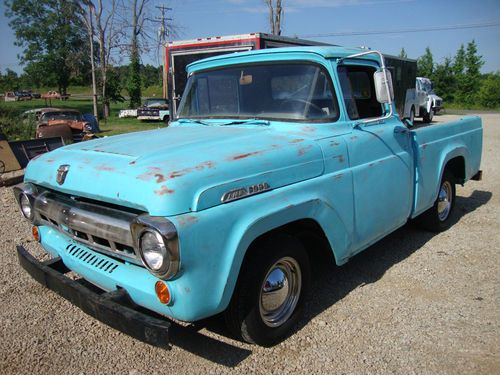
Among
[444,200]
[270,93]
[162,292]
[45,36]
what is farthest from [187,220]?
[45,36]

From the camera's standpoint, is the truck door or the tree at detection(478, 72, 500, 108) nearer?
the truck door

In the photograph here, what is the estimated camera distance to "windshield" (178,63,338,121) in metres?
3.22

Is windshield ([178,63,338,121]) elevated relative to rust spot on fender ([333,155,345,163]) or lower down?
elevated

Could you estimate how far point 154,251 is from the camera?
7.06ft

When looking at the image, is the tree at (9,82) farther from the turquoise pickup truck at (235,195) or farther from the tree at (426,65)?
the turquoise pickup truck at (235,195)

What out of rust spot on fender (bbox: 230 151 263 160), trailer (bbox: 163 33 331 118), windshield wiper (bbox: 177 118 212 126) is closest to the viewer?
rust spot on fender (bbox: 230 151 263 160)

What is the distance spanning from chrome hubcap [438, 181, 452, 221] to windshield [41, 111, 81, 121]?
14.5m

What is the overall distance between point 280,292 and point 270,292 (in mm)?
111

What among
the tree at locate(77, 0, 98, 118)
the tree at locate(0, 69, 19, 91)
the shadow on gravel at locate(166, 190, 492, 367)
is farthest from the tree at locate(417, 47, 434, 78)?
the tree at locate(0, 69, 19, 91)

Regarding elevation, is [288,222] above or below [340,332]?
above

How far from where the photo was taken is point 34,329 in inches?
123

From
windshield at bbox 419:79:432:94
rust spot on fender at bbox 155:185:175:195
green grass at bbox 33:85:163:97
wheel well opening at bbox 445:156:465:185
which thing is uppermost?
Answer: green grass at bbox 33:85:163:97

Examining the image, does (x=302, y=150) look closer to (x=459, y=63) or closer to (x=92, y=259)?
(x=92, y=259)

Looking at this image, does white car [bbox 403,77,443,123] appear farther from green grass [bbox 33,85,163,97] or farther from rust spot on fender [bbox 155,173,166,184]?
green grass [bbox 33,85,163,97]
